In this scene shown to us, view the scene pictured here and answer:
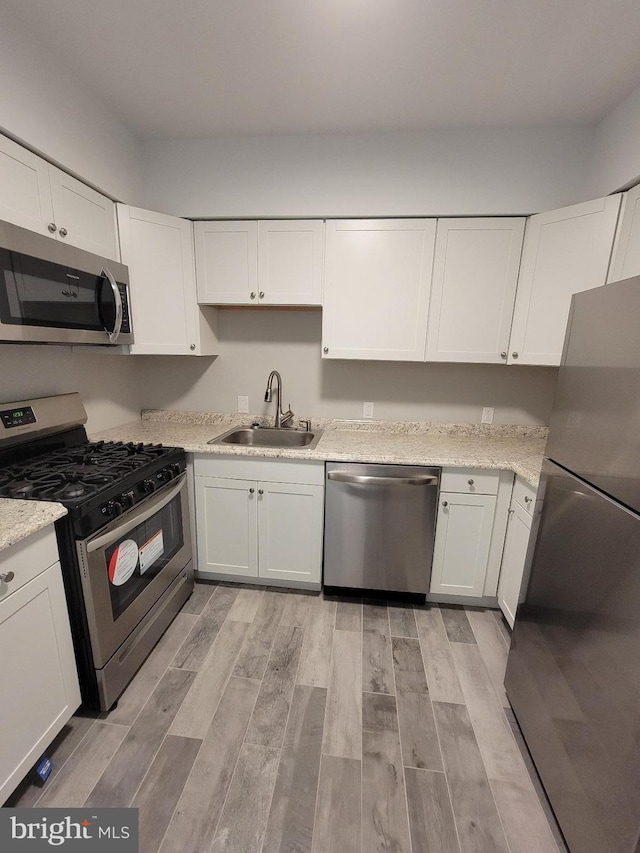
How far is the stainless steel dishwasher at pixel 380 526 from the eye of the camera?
1.91 metres

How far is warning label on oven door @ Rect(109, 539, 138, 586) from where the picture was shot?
1.39m

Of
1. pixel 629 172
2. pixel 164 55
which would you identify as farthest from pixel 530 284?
pixel 164 55

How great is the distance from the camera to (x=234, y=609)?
2.04 m

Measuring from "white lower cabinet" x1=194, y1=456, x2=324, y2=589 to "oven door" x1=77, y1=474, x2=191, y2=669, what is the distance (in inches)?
7.3

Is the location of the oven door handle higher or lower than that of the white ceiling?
lower

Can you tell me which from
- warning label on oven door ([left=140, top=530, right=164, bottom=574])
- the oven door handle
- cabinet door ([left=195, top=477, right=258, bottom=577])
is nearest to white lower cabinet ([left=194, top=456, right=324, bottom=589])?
cabinet door ([left=195, top=477, right=258, bottom=577])

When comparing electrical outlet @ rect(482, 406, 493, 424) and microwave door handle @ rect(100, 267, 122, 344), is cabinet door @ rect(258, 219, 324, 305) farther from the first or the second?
electrical outlet @ rect(482, 406, 493, 424)

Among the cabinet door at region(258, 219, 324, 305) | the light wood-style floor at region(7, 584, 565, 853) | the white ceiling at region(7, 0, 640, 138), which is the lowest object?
the light wood-style floor at region(7, 584, 565, 853)

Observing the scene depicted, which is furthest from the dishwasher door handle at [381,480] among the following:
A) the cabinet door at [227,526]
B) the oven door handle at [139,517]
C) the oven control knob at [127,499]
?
the oven control knob at [127,499]

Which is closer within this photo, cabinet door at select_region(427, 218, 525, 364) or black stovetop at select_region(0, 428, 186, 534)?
black stovetop at select_region(0, 428, 186, 534)

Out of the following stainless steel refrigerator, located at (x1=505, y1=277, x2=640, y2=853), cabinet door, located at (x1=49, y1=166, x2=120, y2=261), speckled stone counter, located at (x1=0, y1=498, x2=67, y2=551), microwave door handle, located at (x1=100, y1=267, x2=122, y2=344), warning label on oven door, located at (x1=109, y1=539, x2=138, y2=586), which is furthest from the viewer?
microwave door handle, located at (x1=100, y1=267, x2=122, y2=344)

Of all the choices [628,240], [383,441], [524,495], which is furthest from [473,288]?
[524,495]

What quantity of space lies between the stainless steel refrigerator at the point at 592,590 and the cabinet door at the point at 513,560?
20.4 inches

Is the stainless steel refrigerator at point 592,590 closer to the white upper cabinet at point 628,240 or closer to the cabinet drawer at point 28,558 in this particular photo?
the white upper cabinet at point 628,240
